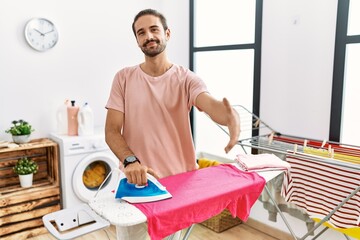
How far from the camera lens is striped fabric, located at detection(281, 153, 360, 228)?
189 centimetres

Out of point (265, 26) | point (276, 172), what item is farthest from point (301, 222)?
point (265, 26)

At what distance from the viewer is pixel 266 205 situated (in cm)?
256

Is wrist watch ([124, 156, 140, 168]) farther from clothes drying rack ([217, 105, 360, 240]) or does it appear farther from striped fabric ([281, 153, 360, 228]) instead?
striped fabric ([281, 153, 360, 228])

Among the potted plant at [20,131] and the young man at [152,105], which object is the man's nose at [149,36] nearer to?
the young man at [152,105]

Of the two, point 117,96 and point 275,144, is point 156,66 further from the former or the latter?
point 275,144

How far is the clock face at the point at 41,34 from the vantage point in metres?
2.90

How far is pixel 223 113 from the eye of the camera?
114 cm

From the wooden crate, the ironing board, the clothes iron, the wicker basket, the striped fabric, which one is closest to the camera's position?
the ironing board

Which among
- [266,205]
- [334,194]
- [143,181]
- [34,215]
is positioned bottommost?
[34,215]


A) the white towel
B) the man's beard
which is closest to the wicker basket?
the white towel

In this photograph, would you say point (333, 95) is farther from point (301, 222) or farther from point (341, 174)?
point (301, 222)

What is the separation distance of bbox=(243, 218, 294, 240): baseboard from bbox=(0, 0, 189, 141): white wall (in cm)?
176

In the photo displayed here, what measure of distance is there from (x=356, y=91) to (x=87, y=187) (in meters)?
2.32

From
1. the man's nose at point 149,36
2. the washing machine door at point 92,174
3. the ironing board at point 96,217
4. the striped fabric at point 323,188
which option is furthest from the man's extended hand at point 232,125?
the washing machine door at point 92,174
